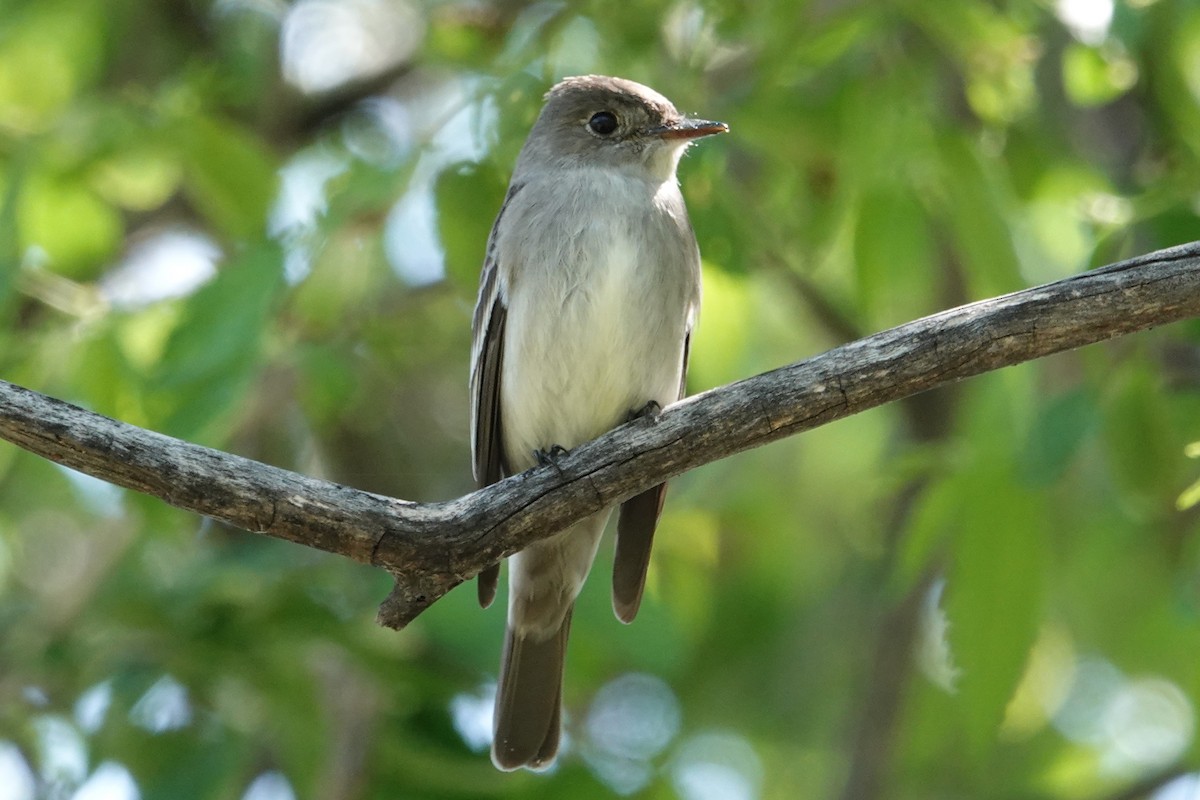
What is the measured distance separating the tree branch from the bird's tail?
135cm

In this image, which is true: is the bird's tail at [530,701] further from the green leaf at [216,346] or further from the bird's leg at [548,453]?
the green leaf at [216,346]

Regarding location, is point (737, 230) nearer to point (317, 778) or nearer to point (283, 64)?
point (317, 778)

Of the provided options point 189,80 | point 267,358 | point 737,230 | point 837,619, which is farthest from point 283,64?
point 837,619

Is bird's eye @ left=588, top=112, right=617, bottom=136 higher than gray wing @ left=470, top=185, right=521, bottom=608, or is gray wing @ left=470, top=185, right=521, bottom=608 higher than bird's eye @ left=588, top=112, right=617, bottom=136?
bird's eye @ left=588, top=112, right=617, bottom=136

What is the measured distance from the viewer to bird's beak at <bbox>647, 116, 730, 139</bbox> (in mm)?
4367

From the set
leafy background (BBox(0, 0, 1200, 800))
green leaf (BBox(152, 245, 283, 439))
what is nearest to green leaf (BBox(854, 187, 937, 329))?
leafy background (BBox(0, 0, 1200, 800))

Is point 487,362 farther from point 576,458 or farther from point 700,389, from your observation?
point 576,458

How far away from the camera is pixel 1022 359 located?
316 centimetres

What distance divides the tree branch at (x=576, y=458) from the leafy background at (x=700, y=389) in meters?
0.49

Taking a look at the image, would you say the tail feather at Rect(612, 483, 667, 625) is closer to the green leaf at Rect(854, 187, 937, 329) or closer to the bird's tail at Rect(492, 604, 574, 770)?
the bird's tail at Rect(492, 604, 574, 770)

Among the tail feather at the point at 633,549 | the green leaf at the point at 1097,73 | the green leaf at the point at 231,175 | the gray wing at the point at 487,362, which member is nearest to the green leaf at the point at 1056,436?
the green leaf at the point at 1097,73

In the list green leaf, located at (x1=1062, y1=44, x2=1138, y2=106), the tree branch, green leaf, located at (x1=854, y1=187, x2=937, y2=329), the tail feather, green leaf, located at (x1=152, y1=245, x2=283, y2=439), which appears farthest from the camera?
the tail feather

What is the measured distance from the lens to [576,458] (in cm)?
338

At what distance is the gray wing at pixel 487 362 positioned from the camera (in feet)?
15.2
